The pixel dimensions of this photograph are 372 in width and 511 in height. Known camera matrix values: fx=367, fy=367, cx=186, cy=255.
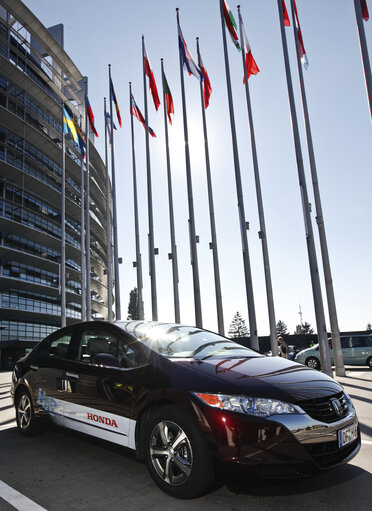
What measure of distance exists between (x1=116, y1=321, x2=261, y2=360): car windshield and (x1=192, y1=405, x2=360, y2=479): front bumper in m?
0.91

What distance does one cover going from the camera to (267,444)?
2549 millimetres

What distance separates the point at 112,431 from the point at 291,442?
5.42 ft

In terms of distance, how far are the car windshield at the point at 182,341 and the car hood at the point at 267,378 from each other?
0.89 feet

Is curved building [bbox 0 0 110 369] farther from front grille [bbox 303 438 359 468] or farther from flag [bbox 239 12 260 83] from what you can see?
front grille [bbox 303 438 359 468]

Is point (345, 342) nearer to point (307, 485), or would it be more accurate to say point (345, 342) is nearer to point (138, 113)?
point (307, 485)

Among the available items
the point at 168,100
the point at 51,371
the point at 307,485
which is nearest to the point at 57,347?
the point at 51,371

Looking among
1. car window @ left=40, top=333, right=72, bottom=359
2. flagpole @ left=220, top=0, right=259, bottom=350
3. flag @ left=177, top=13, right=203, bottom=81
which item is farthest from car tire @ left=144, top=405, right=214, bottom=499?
flag @ left=177, top=13, right=203, bottom=81

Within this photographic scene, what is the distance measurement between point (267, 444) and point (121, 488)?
1.36 meters

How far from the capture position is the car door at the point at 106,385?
10.6 feet

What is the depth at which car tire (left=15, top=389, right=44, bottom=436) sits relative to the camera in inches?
180

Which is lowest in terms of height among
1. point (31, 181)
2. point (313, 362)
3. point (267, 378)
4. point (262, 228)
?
point (313, 362)

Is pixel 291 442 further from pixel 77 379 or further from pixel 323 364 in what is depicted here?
pixel 323 364

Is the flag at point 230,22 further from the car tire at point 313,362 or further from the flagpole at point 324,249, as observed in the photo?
the car tire at point 313,362

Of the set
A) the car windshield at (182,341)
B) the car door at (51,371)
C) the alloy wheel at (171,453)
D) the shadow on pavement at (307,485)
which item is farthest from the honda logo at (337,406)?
the car door at (51,371)
